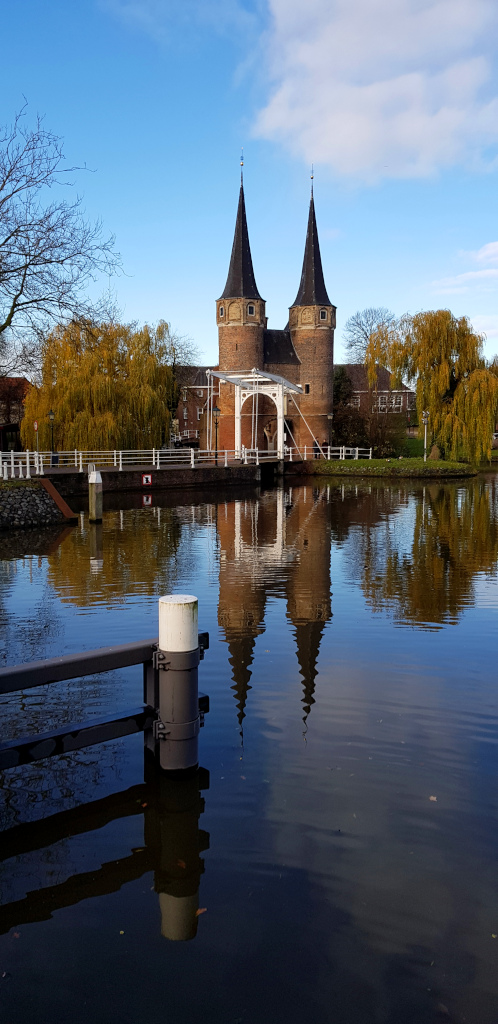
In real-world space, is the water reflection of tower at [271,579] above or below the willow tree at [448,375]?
below

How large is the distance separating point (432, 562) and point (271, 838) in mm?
9874

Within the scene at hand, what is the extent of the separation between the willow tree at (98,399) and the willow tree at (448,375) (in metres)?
13.4

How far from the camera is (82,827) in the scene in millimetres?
4152

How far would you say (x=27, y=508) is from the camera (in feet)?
63.1

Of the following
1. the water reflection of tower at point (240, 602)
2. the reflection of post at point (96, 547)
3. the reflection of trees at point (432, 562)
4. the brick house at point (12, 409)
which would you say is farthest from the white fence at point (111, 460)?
the brick house at point (12, 409)

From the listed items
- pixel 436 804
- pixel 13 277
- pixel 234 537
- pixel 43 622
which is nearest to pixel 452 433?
pixel 234 537

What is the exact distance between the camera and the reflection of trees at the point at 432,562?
9.91 metres

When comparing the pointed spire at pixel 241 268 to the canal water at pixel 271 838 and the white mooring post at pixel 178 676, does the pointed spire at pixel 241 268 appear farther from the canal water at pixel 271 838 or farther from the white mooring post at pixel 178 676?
the white mooring post at pixel 178 676

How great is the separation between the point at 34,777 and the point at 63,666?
1093mm

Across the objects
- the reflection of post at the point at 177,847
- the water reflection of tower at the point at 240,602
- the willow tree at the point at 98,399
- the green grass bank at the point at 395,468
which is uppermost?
the willow tree at the point at 98,399

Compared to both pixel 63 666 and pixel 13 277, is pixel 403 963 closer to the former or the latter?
pixel 63 666

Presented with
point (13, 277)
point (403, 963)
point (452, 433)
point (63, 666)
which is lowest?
point (403, 963)

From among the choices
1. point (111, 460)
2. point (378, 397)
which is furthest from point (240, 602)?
point (378, 397)

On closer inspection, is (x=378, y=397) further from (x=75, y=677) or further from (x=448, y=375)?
(x=75, y=677)
